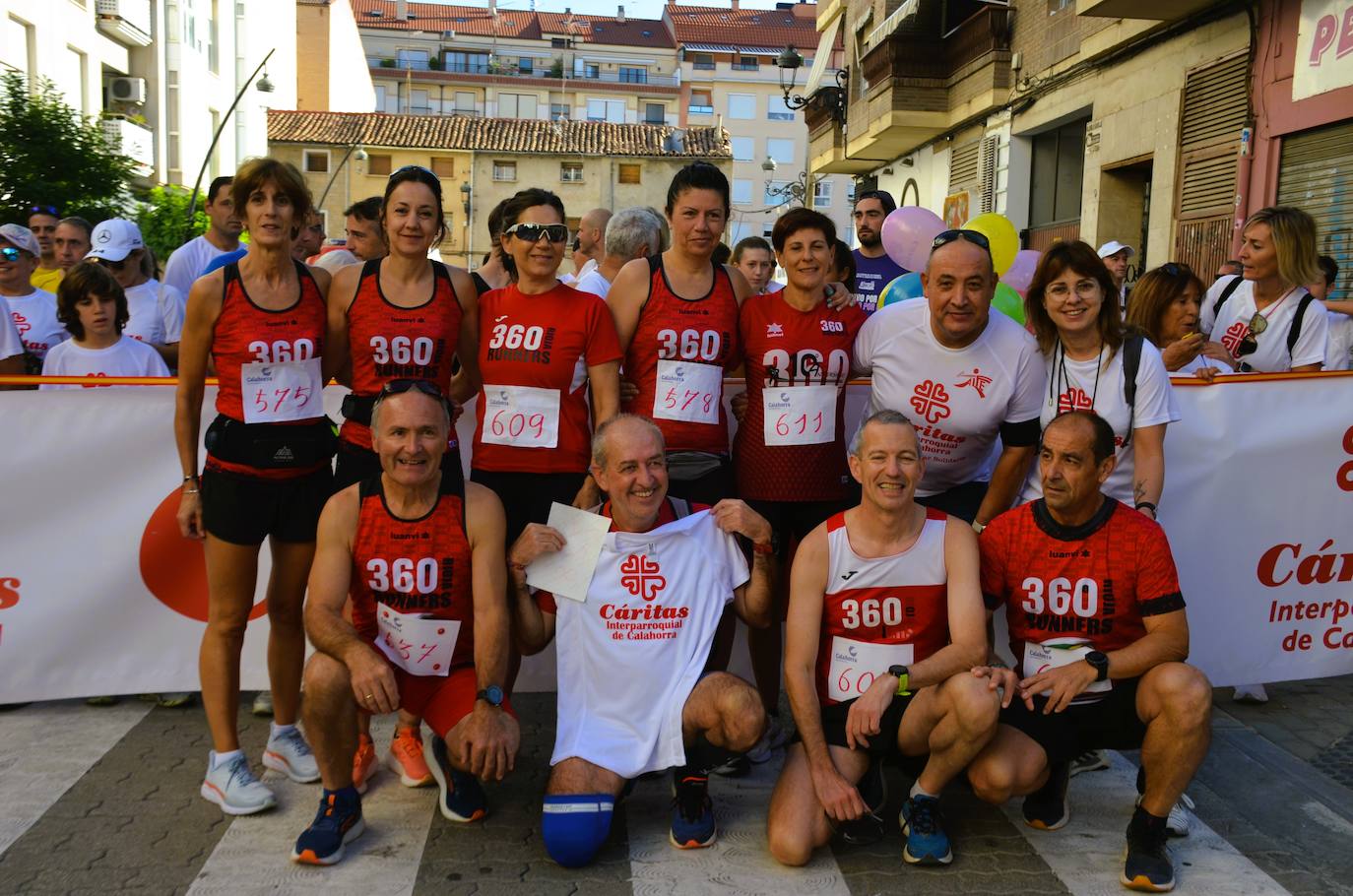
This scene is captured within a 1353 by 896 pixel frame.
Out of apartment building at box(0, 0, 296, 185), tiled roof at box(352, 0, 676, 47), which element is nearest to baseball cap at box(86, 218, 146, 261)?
apartment building at box(0, 0, 296, 185)

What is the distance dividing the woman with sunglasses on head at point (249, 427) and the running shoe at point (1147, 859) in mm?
2807

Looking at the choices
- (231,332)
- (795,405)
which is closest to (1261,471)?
(795,405)

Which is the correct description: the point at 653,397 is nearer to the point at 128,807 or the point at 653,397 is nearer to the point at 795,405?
the point at 795,405

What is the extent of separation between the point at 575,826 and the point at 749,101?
82.1 metres

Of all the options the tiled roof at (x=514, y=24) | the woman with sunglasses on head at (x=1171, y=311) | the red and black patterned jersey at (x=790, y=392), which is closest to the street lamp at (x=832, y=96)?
the woman with sunglasses on head at (x=1171, y=311)

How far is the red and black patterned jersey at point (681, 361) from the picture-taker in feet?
15.2

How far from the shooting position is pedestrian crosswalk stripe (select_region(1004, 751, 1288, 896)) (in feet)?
12.0

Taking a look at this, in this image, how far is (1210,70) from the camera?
44.1 feet

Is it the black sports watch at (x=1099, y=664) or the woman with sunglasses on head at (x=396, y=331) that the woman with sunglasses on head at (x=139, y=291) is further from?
the black sports watch at (x=1099, y=664)

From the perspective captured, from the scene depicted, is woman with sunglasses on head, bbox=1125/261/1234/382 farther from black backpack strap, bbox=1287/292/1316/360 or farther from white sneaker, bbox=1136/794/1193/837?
white sneaker, bbox=1136/794/1193/837

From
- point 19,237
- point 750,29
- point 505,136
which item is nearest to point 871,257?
point 19,237

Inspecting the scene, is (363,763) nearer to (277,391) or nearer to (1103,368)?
(277,391)

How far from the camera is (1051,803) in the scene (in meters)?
4.09

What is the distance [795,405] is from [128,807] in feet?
9.11
